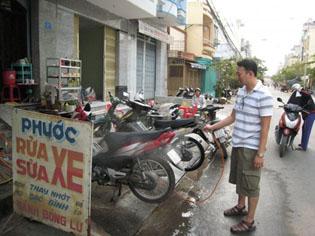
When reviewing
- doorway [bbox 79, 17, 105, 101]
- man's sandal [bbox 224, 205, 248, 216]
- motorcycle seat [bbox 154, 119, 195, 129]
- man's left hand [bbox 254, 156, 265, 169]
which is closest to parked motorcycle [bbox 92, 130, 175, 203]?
motorcycle seat [bbox 154, 119, 195, 129]

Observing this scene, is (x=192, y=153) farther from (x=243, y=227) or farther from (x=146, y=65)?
(x=146, y=65)

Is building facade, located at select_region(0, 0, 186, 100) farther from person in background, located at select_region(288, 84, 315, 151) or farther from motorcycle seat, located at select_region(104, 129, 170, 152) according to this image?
person in background, located at select_region(288, 84, 315, 151)

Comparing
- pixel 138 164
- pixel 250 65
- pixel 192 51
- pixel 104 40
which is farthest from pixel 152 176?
pixel 192 51

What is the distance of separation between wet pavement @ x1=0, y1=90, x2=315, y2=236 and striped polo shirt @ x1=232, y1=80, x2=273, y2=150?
3.47 feet

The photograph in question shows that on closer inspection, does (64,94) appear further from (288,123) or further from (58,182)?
(288,123)

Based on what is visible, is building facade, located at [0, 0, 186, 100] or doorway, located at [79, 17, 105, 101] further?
doorway, located at [79, 17, 105, 101]

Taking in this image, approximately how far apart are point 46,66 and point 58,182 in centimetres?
557

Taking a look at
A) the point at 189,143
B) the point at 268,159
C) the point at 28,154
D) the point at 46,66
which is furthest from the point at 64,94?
the point at 268,159

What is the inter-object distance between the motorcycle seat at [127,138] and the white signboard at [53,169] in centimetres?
101

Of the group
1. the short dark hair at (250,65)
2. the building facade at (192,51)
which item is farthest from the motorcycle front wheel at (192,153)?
the building facade at (192,51)

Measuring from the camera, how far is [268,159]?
6281mm

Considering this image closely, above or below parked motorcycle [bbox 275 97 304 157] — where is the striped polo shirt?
above

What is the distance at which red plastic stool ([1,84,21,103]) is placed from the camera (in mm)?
6710

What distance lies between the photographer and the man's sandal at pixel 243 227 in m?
3.18
